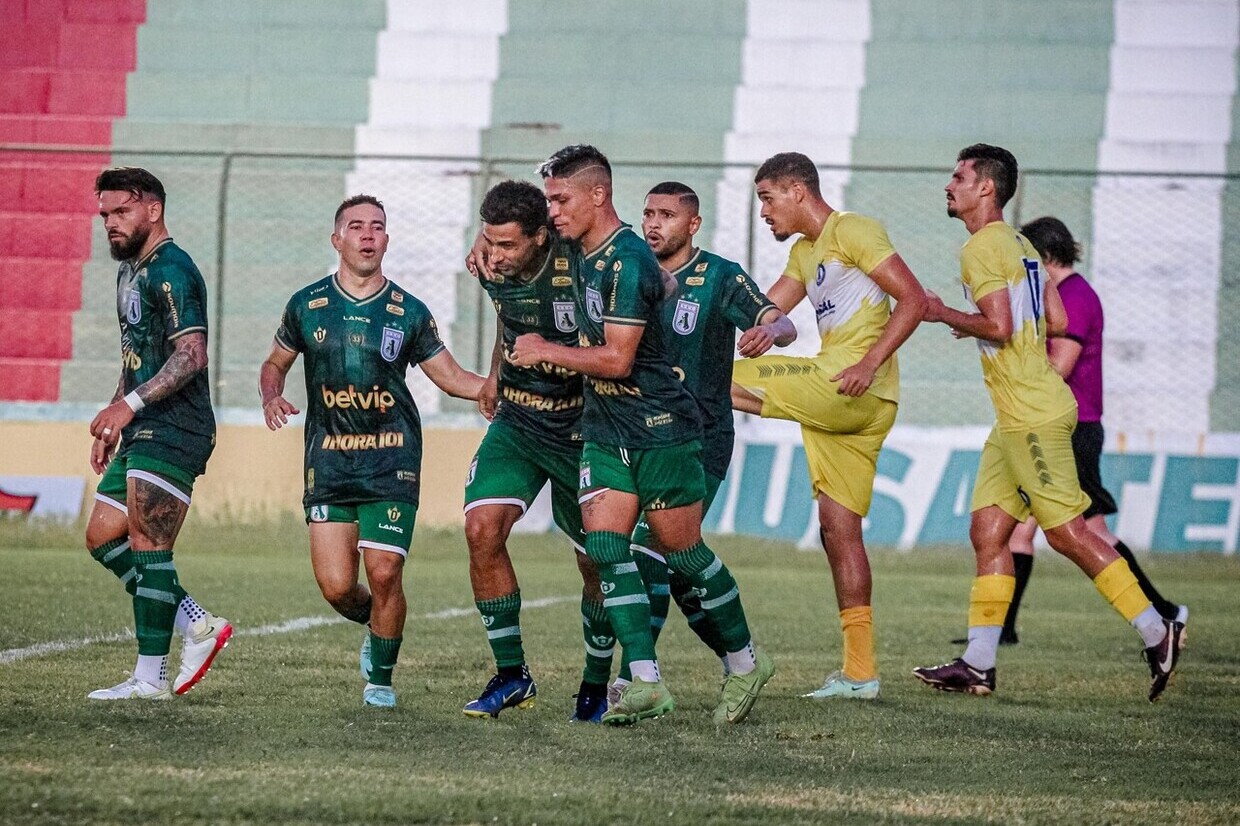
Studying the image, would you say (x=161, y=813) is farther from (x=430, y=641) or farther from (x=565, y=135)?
(x=565, y=135)

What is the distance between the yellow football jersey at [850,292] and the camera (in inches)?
278

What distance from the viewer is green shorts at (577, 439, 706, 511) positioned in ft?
20.1

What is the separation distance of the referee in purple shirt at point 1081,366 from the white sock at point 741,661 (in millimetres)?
2658

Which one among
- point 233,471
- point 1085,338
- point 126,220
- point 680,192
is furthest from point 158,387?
point 233,471

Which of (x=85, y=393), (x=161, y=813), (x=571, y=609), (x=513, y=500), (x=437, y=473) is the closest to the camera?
(x=161, y=813)

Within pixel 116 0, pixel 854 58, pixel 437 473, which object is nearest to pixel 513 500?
pixel 437 473

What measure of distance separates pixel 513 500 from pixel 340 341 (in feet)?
2.92

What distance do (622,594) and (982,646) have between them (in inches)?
79.5

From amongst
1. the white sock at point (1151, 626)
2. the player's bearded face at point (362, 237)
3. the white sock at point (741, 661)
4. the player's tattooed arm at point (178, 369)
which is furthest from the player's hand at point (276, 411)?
the white sock at point (1151, 626)

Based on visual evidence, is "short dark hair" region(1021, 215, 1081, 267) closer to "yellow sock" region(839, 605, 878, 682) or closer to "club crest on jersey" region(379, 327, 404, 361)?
"yellow sock" region(839, 605, 878, 682)

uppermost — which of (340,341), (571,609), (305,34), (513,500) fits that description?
(305,34)

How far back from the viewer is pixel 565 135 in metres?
17.4

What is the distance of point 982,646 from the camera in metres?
7.39

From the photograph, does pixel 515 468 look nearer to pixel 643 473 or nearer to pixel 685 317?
pixel 643 473
